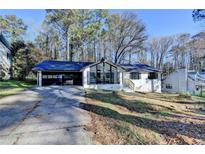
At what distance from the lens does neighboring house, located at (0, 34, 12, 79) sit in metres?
25.7

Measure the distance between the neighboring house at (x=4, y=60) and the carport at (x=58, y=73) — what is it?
590 cm

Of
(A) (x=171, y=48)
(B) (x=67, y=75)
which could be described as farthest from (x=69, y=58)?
(A) (x=171, y=48)

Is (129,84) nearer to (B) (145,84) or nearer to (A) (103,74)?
(B) (145,84)

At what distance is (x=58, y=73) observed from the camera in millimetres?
22703

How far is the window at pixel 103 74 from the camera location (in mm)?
22422

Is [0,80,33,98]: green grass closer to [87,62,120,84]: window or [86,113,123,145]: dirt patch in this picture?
[87,62,120,84]: window

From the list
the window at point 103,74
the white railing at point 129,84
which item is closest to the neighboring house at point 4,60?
the window at point 103,74

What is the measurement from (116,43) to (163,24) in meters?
9.65

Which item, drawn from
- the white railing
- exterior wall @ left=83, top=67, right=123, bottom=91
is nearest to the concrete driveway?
exterior wall @ left=83, top=67, right=123, bottom=91

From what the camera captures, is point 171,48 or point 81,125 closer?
point 81,125

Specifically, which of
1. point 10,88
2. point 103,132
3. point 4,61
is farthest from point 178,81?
point 103,132
